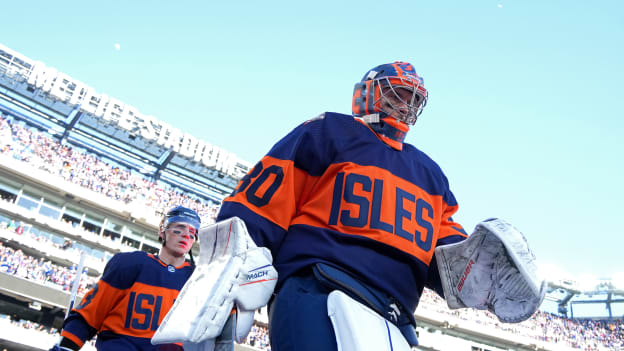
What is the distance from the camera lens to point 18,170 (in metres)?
25.4

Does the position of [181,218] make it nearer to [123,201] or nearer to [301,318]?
[301,318]

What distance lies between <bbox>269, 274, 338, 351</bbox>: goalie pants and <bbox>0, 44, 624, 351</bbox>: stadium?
20599mm

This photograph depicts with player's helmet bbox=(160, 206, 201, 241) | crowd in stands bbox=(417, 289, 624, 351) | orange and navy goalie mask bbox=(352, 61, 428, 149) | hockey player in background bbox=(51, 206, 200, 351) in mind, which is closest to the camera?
orange and navy goalie mask bbox=(352, 61, 428, 149)

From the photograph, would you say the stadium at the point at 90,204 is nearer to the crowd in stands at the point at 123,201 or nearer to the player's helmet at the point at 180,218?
the crowd in stands at the point at 123,201

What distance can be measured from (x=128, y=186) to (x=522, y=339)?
95.4ft

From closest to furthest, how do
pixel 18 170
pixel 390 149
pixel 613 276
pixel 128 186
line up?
pixel 390 149
pixel 18 170
pixel 128 186
pixel 613 276

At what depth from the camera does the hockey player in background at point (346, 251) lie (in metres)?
1.86

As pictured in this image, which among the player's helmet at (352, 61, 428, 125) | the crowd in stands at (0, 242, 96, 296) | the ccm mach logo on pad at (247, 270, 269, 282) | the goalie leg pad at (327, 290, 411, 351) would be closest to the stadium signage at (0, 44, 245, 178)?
the crowd in stands at (0, 242, 96, 296)

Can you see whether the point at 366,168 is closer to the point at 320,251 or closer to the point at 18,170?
the point at 320,251

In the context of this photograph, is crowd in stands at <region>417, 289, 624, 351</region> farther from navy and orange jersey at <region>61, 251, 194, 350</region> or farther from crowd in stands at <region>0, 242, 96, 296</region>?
navy and orange jersey at <region>61, 251, 194, 350</region>

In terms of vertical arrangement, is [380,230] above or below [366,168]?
below

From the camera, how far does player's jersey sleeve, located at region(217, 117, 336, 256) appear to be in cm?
213

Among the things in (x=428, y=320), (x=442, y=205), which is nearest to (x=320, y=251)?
(x=442, y=205)

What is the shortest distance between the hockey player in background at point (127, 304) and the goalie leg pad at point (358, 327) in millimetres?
2559
